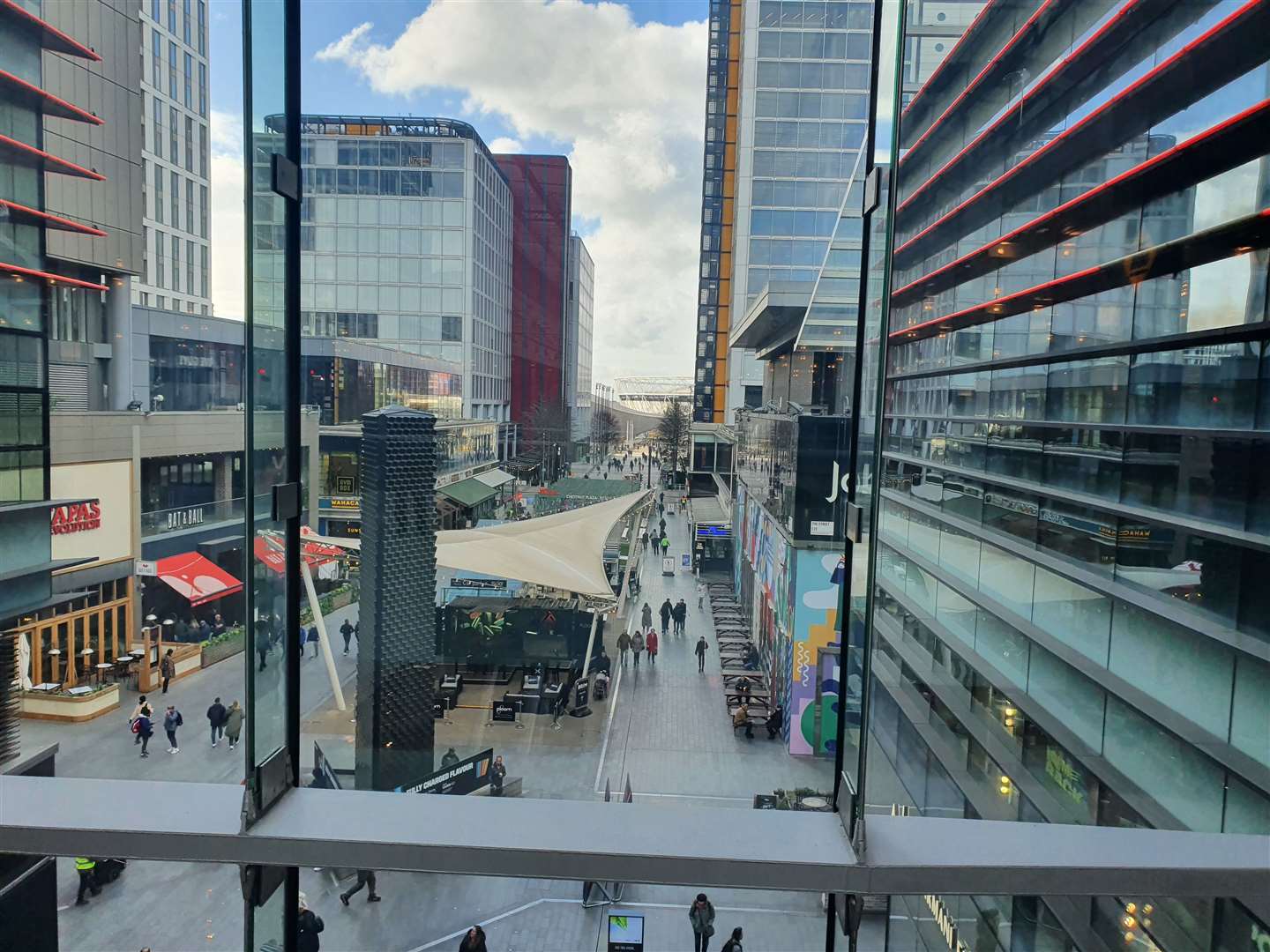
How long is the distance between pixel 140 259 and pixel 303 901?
62.2 inches


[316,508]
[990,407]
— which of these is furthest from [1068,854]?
[990,407]

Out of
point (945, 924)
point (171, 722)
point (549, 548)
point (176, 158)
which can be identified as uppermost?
point (176, 158)

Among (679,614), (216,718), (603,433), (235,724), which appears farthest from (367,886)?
(679,614)

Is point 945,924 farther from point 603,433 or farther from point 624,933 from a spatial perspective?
point 603,433

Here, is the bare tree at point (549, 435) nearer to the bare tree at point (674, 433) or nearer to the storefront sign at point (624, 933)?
the bare tree at point (674, 433)

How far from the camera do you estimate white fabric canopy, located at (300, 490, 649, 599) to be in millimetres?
2330

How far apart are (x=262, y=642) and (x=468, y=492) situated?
1136mm

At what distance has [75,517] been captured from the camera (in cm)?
169

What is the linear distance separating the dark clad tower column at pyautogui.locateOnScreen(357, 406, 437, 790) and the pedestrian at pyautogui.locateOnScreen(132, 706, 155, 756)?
43cm

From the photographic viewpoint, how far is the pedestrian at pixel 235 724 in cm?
104

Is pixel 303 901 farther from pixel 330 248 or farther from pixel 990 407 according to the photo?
pixel 990 407

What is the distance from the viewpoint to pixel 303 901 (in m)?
1.12

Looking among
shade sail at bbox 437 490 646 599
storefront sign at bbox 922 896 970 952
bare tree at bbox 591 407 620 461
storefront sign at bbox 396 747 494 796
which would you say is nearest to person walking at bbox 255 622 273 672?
storefront sign at bbox 396 747 494 796

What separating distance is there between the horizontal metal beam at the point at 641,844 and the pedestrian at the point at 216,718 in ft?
1.00
